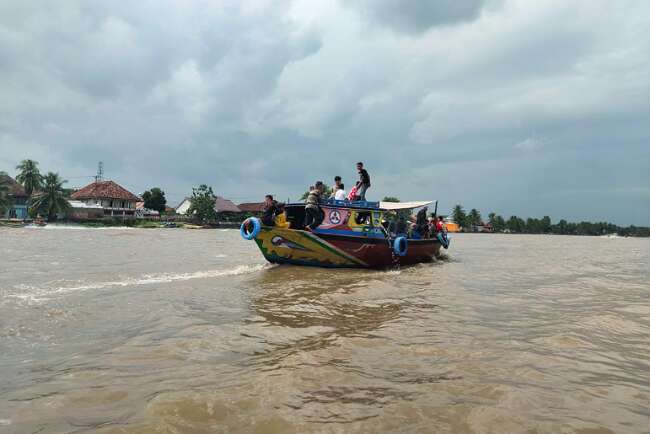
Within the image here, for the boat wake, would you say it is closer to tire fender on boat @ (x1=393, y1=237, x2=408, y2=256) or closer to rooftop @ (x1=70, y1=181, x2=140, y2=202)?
tire fender on boat @ (x1=393, y1=237, x2=408, y2=256)

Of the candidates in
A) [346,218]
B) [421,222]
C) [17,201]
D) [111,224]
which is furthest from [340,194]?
[17,201]

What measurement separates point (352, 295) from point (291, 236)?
3.96 meters

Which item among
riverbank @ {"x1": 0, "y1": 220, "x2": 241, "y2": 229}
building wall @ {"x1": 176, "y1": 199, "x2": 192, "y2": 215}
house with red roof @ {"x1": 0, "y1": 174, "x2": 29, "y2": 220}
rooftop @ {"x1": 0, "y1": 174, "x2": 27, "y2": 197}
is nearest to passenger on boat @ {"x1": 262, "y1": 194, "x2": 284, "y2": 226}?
riverbank @ {"x1": 0, "y1": 220, "x2": 241, "y2": 229}

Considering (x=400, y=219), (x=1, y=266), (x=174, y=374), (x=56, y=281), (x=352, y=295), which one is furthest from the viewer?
(x=400, y=219)

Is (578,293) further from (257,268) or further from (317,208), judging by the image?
(257,268)

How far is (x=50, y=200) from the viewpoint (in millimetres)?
52094

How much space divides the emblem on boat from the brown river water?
12.2ft

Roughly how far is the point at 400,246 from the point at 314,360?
30.1ft

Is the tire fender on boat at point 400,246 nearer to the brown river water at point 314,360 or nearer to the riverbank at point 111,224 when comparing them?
the brown river water at point 314,360

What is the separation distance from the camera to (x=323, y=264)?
1180 cm

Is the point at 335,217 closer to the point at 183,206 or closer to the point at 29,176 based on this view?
the point at 29,176

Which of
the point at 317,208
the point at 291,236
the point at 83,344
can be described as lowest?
the point at 83,344

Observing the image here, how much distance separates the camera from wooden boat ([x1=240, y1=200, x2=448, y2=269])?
11367 mm

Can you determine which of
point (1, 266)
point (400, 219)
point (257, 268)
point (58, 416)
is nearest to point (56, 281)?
point (1, 266)
